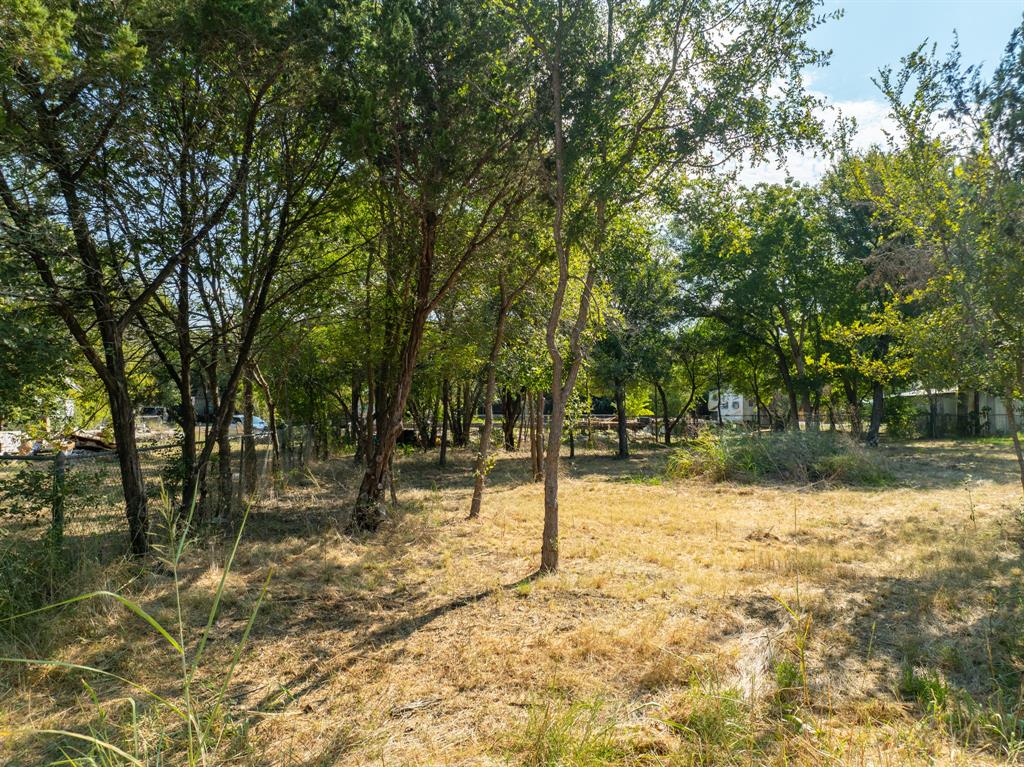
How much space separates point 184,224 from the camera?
7.04m

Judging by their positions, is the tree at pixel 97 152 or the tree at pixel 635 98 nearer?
the tree at pixel 97 152

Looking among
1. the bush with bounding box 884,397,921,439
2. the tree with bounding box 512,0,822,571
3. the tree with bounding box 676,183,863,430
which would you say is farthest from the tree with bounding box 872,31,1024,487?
the bush with bounding box 884,397,921,439

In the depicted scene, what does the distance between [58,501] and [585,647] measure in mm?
5119

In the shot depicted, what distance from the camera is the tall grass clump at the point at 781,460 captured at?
1547 cm

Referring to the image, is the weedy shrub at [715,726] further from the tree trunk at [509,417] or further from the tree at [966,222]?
the tree trunk at [509,417]

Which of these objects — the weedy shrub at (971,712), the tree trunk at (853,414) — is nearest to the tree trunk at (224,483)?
the weedy shrub at (971,712)

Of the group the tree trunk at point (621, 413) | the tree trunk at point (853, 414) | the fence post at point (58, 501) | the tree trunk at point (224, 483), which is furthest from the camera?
the tree trunk at point (621, 413)

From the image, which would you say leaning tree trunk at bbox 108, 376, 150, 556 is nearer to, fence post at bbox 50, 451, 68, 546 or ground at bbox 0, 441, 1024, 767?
ground at bbox 0, 441, 1024, 767

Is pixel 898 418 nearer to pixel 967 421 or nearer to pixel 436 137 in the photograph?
pixel 967 421

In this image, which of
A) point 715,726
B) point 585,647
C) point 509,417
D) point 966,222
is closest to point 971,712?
point 715,726

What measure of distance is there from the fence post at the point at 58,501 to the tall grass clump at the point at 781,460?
1375 cm

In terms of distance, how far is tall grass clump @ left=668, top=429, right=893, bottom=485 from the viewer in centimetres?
1547

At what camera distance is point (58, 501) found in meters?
6.00

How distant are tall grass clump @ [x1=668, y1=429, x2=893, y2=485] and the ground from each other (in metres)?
5.50
